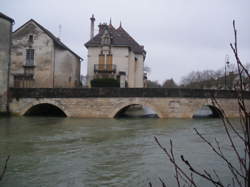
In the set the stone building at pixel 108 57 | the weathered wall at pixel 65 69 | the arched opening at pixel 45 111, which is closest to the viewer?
the arched opening at pixel 45 111

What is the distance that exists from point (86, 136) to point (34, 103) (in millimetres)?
9677

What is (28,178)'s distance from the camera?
5.57 metres

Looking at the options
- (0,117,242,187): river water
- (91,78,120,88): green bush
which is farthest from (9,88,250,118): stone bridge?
(0,117,242,187): river water

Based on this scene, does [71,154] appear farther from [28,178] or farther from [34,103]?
[34,103]

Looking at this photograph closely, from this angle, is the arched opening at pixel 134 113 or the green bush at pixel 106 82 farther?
the green bush at pixel 106 82

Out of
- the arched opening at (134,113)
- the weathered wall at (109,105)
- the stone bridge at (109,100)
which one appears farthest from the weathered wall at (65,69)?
the arched opening at (134,113)

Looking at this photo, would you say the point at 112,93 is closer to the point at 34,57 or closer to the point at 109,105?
the point at 109,105

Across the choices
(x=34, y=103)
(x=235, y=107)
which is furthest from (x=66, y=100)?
(x=235, y=107)

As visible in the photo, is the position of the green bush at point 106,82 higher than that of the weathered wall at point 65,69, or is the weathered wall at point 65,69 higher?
the weathered wall at point 65,69

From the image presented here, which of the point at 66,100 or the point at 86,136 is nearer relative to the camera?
the point at 86,136

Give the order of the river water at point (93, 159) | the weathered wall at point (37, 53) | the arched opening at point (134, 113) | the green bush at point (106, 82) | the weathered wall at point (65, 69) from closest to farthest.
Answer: the river water at point (93, 159), the arched opening at point (134, 113), the weathered wall at point (37, 53), the green bush at point (106, 82), the weathered wall at point (65, 69)

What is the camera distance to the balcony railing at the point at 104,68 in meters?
24.9

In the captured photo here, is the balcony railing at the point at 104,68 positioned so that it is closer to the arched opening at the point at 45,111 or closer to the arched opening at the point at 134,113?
the arched opening at the point at 134,113

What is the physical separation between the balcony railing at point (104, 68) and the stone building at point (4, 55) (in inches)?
319
